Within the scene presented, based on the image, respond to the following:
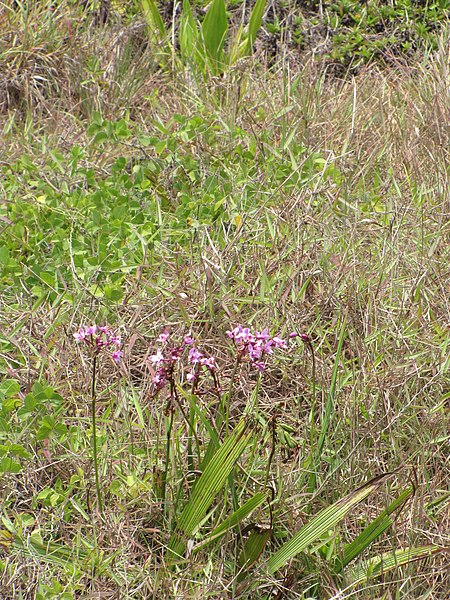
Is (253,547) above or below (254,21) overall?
below

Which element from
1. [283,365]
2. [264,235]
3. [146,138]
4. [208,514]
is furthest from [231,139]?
[208,514]

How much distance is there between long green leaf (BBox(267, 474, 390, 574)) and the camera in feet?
5.99

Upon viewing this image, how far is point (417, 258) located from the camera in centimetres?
267

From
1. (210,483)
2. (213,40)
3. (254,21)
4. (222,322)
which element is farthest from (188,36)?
(210,483)

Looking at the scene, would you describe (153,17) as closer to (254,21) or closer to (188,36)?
(188,36)

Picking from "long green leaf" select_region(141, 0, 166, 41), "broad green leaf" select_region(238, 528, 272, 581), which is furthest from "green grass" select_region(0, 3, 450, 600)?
"long green leaf" select_region(141, 0, 166, 41)

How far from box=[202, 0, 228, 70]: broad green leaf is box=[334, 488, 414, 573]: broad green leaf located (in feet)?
8.75

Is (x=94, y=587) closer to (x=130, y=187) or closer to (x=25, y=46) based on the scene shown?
(x=130, y=187)

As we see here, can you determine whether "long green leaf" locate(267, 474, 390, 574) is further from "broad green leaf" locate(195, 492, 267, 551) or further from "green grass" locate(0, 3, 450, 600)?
"broad green leaf" locate(195, 492, 267, 551)

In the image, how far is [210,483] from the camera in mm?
1851

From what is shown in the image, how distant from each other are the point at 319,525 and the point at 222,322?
0.85 m

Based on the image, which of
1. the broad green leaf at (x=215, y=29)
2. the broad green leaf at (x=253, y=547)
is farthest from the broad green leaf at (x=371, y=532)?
the broad green leaf at (x=215, y=29)

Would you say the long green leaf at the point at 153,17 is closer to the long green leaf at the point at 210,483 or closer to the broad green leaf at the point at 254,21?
the broad green leaf at the point at 254,21

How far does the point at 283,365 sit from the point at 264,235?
25.0 inches
